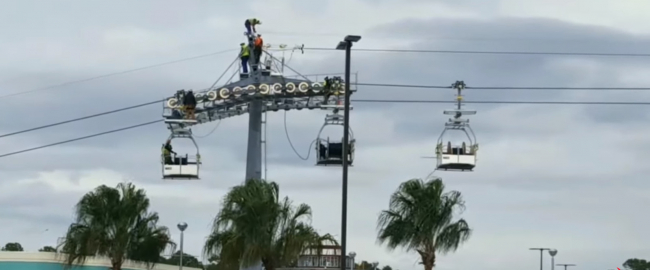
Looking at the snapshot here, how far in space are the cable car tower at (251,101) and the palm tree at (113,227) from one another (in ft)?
10.6

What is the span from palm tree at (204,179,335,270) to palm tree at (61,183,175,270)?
1280 cm

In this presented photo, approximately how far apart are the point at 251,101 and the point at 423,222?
58.3 feet

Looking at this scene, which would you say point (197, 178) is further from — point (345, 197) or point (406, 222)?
point (345, 197)

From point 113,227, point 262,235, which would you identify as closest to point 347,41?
point 262,235

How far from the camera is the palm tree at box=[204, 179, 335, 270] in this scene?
45125 mm

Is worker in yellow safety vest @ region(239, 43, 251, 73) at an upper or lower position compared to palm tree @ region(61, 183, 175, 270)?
upper

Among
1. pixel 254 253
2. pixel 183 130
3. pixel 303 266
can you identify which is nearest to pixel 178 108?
pixel 183 130

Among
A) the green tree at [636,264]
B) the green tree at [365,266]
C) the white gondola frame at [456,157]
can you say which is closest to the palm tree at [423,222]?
the white gondola frame at [456,157]

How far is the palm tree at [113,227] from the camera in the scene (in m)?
57.9

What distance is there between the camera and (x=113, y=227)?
191 ft

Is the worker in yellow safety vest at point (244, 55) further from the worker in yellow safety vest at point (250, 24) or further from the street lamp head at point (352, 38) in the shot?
the street lamp head at point (352, 38)

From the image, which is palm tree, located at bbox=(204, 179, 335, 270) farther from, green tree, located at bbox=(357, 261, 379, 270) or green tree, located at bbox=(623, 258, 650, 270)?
green tree, located at bbox=(623, 258, 650, 270)

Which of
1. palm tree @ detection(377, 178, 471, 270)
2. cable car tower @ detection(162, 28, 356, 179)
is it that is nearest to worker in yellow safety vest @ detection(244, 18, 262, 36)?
cable car tower @ detection(162, 28, 356, 179)

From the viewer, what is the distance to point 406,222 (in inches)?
1838
